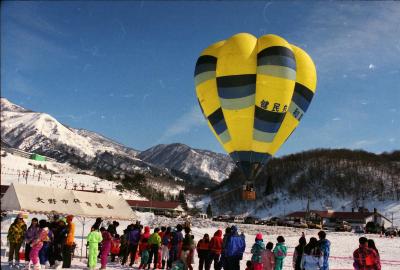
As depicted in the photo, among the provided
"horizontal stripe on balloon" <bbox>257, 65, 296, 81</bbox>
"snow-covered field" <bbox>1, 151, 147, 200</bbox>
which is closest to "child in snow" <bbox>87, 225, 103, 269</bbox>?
"horizontal stripe on balloon" <bbox>257, 65, 296, 81</bbox>

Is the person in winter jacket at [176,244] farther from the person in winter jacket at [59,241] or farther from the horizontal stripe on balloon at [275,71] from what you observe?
the horizontal stripe on balloon at [275,71]

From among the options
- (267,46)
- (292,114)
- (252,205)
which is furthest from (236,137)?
(252,205)

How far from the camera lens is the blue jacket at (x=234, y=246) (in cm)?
1255

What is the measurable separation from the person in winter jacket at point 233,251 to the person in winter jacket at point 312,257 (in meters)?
1.75

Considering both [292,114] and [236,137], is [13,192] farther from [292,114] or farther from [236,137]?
[292,114]

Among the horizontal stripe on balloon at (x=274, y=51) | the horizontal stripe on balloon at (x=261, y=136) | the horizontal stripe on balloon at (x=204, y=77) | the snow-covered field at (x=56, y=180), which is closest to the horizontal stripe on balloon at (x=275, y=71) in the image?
the horizontal stripe on balloon at (x=274, y=51)

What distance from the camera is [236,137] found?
24.5 m

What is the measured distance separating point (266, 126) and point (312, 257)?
42.0ft

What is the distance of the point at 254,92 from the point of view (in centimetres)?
2359

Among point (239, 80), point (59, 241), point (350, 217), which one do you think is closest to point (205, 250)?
point (59, 241)

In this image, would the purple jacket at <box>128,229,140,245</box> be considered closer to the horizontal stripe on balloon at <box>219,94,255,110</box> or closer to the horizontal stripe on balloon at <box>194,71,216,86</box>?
the horizontal stripe on balloon at <box>219,94,255,110</box>

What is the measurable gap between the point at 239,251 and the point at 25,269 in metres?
5.71

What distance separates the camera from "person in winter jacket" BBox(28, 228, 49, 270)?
11820 millimetres

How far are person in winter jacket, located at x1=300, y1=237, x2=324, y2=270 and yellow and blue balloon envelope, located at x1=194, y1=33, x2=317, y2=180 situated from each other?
40.6ft
